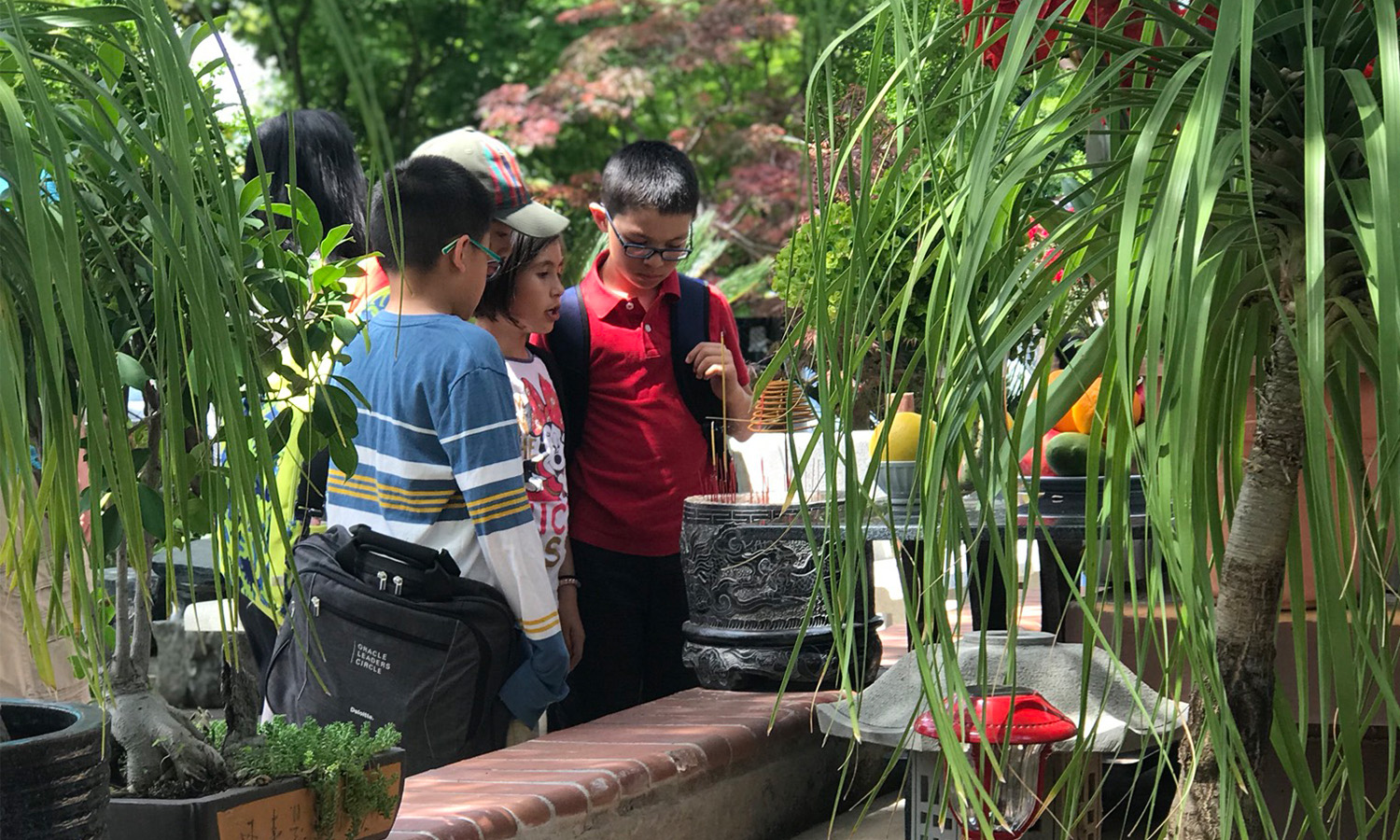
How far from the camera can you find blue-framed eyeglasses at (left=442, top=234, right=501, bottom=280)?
304 centimetres

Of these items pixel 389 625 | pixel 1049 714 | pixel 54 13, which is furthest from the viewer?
pixel 389 625

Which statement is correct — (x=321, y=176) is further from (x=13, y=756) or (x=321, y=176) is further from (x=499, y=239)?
(x=13, y=756)

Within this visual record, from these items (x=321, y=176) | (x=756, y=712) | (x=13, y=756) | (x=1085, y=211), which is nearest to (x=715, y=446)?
(x=756, y=712)

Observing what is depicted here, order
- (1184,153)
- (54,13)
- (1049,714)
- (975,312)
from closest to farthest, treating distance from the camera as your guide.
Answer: (1184,153) → (975,312) → (54,13) → (1049,714)

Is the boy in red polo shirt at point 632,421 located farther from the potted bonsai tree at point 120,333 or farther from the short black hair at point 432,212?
the potted bonsai tree at point 120,333

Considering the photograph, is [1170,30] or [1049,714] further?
[1049,714]

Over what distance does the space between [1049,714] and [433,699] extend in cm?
119

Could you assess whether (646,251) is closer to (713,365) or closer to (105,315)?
(713,365)

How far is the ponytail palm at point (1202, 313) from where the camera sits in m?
0.91

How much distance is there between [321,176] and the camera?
11.5 feet

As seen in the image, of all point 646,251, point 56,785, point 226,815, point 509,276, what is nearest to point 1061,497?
point 646,251

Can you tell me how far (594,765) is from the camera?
113 inches

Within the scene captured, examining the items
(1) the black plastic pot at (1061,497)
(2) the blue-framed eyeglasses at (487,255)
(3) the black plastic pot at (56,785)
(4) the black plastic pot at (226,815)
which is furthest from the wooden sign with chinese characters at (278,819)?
(1) the black plastic pot at (1061,497)

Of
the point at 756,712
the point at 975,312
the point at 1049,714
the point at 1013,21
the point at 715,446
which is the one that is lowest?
the point at 756,712
